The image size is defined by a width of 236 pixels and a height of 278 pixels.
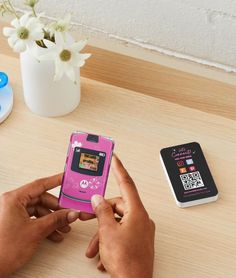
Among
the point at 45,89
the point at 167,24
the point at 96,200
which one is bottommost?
the point at 96,200

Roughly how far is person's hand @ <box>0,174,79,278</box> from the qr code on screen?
183 mm

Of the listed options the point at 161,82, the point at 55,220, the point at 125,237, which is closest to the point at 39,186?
the point at 55,220

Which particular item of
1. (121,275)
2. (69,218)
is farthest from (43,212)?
(121,275)

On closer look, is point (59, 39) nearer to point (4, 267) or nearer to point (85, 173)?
point (85, 173)

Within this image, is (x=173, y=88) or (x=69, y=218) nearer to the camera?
(x=69, y=218)

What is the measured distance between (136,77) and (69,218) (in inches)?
12.8

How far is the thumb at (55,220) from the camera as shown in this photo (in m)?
0.83

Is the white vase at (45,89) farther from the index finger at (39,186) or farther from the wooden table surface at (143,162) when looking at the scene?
the index finger at (39,186)

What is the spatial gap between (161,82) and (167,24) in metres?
0.10

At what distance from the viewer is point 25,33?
841mm

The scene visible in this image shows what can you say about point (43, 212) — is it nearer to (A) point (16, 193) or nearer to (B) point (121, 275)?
(A) point (16, 193)

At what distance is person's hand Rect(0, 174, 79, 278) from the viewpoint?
808mm

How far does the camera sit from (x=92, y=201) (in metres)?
0.83

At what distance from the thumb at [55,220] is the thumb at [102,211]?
42 mm
